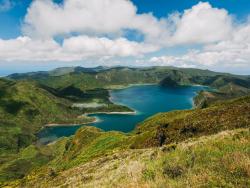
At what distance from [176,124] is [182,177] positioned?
47271 millimetres

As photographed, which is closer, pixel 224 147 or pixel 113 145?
pixel 224 147

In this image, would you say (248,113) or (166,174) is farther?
(248,113)

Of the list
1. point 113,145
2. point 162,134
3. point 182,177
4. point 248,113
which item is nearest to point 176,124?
point 162,134

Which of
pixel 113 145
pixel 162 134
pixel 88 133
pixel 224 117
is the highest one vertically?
pixel 224 117

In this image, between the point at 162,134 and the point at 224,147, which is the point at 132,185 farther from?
the point at 162,134

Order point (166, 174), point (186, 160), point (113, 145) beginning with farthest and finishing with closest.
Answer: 1. point (113, 145)
2. point (186, 160)
3. point (166, 174)

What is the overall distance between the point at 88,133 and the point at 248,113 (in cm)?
9007

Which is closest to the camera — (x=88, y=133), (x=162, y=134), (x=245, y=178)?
(x=245, y=178)

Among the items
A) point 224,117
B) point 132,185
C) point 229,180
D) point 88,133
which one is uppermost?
point 229,180

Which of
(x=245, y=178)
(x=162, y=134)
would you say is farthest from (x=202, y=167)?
(x=162, y=134)

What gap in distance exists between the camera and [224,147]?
16.5 metres

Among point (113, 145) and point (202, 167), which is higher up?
Result: point (202, 167)

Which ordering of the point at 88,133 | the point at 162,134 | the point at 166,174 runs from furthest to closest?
the point at 88,133
the point at 162,134
the point at 166,174

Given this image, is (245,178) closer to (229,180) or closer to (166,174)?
(229,180)
